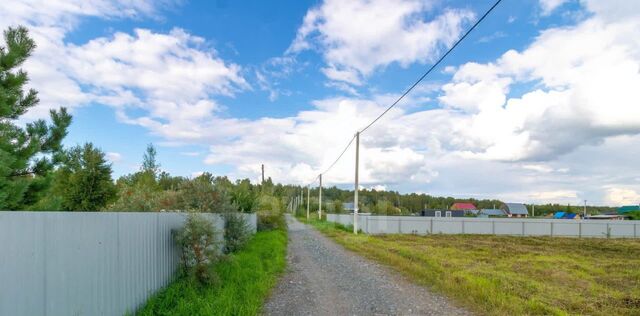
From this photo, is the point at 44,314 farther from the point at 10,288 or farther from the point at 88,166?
the point at 88,166

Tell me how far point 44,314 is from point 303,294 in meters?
5.58

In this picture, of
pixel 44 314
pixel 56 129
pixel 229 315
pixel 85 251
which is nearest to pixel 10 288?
pixel 44 314

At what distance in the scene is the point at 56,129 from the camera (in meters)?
12.1

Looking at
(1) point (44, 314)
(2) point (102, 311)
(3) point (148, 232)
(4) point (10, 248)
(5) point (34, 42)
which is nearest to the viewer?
(4) point (10, 248)

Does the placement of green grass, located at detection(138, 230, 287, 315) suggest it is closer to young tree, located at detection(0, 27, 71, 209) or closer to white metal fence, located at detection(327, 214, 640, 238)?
young tree, located at detection(0, 27, 71, 209)

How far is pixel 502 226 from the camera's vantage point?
33969 millimetres

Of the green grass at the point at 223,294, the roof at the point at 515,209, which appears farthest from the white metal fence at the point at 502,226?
the roof at the point at 515,209

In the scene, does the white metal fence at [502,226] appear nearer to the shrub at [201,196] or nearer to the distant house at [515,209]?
the shrub at [201,196]

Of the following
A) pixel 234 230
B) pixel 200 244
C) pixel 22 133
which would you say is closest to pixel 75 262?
pixel 200 244

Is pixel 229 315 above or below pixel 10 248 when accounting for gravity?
below

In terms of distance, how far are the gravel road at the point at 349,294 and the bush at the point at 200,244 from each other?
1401mm

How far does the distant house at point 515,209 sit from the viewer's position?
91.6 metres

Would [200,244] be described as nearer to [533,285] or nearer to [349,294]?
[349,294]

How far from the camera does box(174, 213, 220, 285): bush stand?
8430 millimetres
